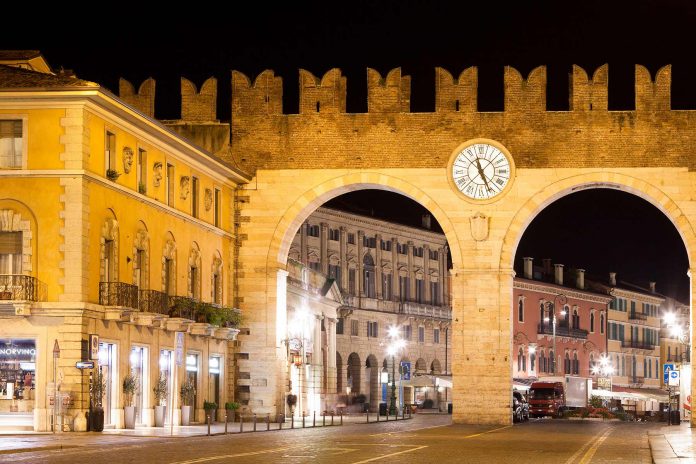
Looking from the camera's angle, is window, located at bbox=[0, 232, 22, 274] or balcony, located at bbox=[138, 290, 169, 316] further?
balcony, located at bbox=[138, 290, 169, 316]

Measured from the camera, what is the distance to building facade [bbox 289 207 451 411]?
334 feet

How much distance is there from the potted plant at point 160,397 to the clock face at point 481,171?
541 inches

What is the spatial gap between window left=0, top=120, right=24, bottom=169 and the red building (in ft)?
233

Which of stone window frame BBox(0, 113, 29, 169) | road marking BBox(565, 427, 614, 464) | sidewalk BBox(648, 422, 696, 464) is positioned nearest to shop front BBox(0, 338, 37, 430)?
stone window frame BBox(0, 113, 29, 169)

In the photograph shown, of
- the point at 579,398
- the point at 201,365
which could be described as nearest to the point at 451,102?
the point at 201,365

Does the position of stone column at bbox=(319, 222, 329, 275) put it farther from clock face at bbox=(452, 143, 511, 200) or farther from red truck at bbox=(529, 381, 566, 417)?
clock face at bbox=(452, 143, 511, 200)

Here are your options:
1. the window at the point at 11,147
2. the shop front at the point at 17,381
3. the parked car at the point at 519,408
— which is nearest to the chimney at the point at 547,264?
the parked car at the point at 519,408

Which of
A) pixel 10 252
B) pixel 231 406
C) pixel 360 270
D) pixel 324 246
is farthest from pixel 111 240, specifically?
pixel 360 270

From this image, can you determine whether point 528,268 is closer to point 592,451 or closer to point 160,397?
point 160,397

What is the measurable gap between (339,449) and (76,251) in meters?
11.6

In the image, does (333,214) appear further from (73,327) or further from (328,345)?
(73,327)

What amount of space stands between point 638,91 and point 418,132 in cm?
801

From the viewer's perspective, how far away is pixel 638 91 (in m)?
53.7

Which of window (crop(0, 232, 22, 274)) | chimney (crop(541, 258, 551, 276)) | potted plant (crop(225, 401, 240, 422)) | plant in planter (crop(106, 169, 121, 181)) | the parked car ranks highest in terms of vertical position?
chimney (crop(541, 258, 551, 276))
